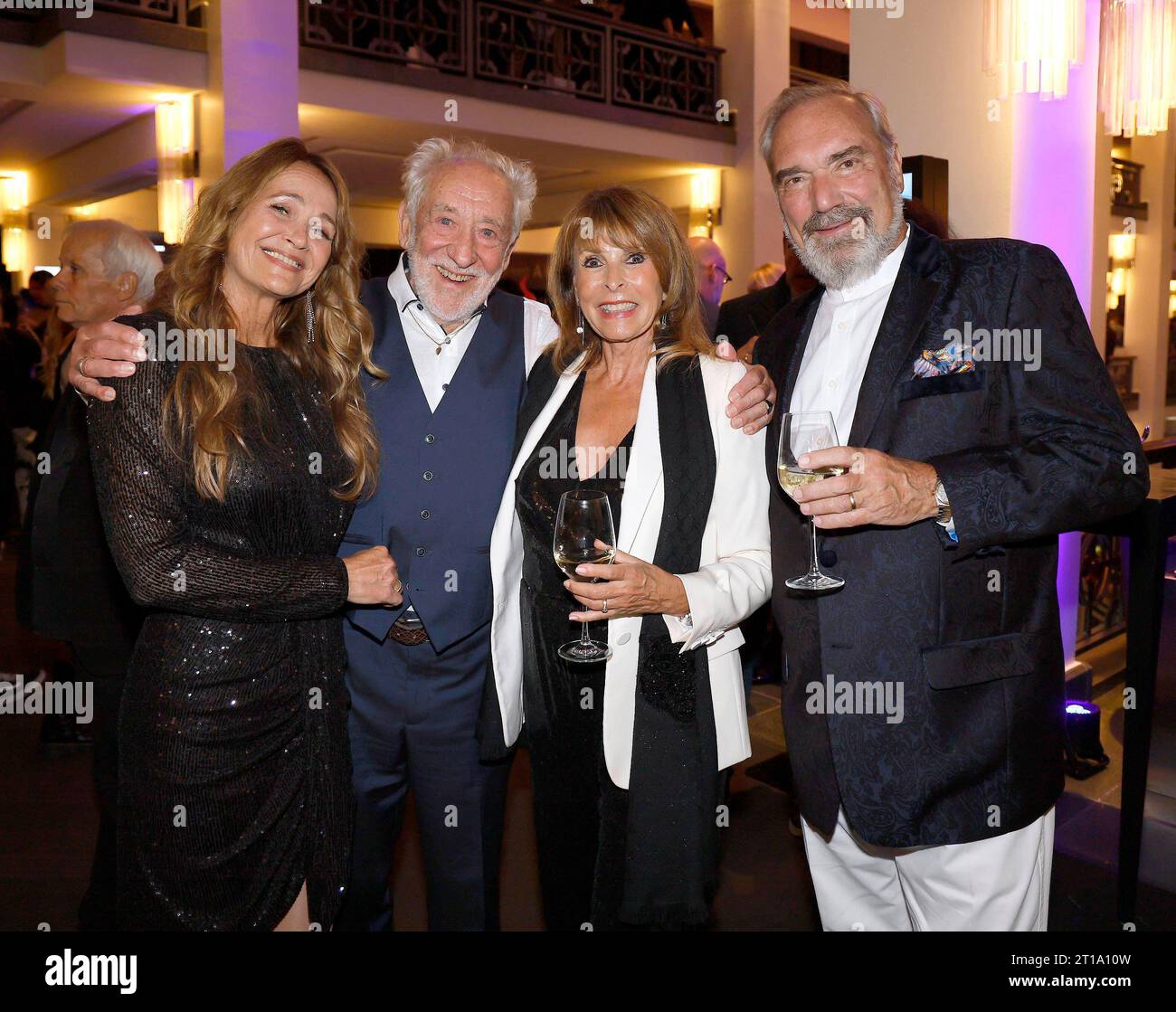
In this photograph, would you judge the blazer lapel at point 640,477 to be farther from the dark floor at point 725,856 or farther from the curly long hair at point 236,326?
the dark floor at point 725,856

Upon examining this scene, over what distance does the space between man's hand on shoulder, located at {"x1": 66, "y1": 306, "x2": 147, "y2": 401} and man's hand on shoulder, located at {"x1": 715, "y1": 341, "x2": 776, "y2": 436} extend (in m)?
1.13

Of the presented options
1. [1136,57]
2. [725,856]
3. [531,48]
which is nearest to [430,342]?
[725,856]

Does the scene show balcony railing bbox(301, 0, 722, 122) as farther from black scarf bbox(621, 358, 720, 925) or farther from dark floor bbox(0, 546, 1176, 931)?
black scarf bbox(621, 358, 720, 925)

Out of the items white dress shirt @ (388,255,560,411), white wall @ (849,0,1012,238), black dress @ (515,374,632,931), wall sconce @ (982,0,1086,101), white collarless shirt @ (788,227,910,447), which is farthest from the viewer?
white wall @ (849,0,1012,238)

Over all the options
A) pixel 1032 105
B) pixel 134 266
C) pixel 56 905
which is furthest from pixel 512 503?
pixel 1032 105

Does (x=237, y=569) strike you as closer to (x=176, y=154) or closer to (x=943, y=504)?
(x=943, y=504)

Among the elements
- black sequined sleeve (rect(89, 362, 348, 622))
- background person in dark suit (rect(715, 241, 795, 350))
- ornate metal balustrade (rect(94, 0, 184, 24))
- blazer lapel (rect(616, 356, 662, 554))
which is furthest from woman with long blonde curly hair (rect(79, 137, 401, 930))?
ornate metal balustrade (rect(94, 0, 184, 24))

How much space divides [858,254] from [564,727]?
3.78ft

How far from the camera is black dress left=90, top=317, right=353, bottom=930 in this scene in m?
1.73

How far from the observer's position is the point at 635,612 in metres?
1.82

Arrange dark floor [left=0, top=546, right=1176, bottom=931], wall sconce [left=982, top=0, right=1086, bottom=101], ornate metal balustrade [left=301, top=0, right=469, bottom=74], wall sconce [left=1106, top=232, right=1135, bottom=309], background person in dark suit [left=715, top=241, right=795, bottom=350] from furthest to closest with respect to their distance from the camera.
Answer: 1. wall sconce [left=1106, top=232, right=1135, bottom=309]
2. ornate metal balustrade [left=301, top=0, right=469, bottom=74]
3. background person in dark suit [left=715, top=241, right=795, bottom=350]
4. wall sconce [left=982, top=0, right=1086, bottom=101]
5. dark floor [left=0, top=546, right=1176, bottom=931]

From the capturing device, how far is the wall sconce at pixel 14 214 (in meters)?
12.9
